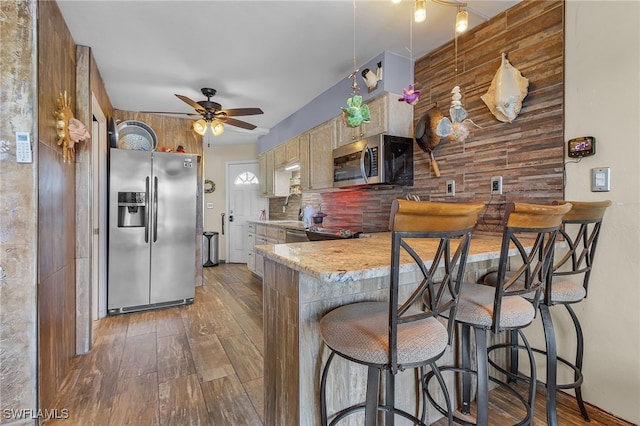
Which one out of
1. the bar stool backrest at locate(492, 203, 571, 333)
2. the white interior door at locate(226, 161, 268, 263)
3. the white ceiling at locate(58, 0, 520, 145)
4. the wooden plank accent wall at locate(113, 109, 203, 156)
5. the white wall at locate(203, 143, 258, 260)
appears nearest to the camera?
the bar stool backrest at locate(492, 203, 571, 333)

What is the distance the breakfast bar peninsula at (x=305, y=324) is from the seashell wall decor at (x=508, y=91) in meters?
1.07

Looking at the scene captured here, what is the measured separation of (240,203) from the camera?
6.08 meters

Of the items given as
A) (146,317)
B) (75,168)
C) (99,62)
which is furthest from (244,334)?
(99,62)

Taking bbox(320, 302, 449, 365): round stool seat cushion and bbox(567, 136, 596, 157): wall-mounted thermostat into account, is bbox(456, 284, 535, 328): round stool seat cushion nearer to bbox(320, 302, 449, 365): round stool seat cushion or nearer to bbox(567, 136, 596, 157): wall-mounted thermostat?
bbox(320, 302, 449, 365): round stool seat cushion

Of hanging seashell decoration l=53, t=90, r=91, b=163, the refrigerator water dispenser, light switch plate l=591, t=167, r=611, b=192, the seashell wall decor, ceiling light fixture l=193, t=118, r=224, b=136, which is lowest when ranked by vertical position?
the refrigerator water dispenser

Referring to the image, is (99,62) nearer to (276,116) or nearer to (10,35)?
(10,35)

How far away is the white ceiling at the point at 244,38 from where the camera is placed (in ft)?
6.55

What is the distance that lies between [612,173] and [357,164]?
1695 millimetres

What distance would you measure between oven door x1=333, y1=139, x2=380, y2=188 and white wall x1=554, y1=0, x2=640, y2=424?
128cm

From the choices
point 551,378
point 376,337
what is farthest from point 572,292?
point 376,337

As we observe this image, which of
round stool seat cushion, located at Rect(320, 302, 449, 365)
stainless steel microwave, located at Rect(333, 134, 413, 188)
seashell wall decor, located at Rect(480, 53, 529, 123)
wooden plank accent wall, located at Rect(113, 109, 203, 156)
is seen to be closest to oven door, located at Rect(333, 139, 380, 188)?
stainless steel microwave, located at Rect(333, 134, 413, 188)

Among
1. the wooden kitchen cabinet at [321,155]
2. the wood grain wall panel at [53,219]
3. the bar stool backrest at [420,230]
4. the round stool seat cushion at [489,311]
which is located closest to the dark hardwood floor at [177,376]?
the wood grain wall panel at [53,219]

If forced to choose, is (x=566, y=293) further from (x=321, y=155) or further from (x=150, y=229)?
(x=150, y=229)

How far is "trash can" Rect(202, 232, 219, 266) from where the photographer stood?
18.5ft
